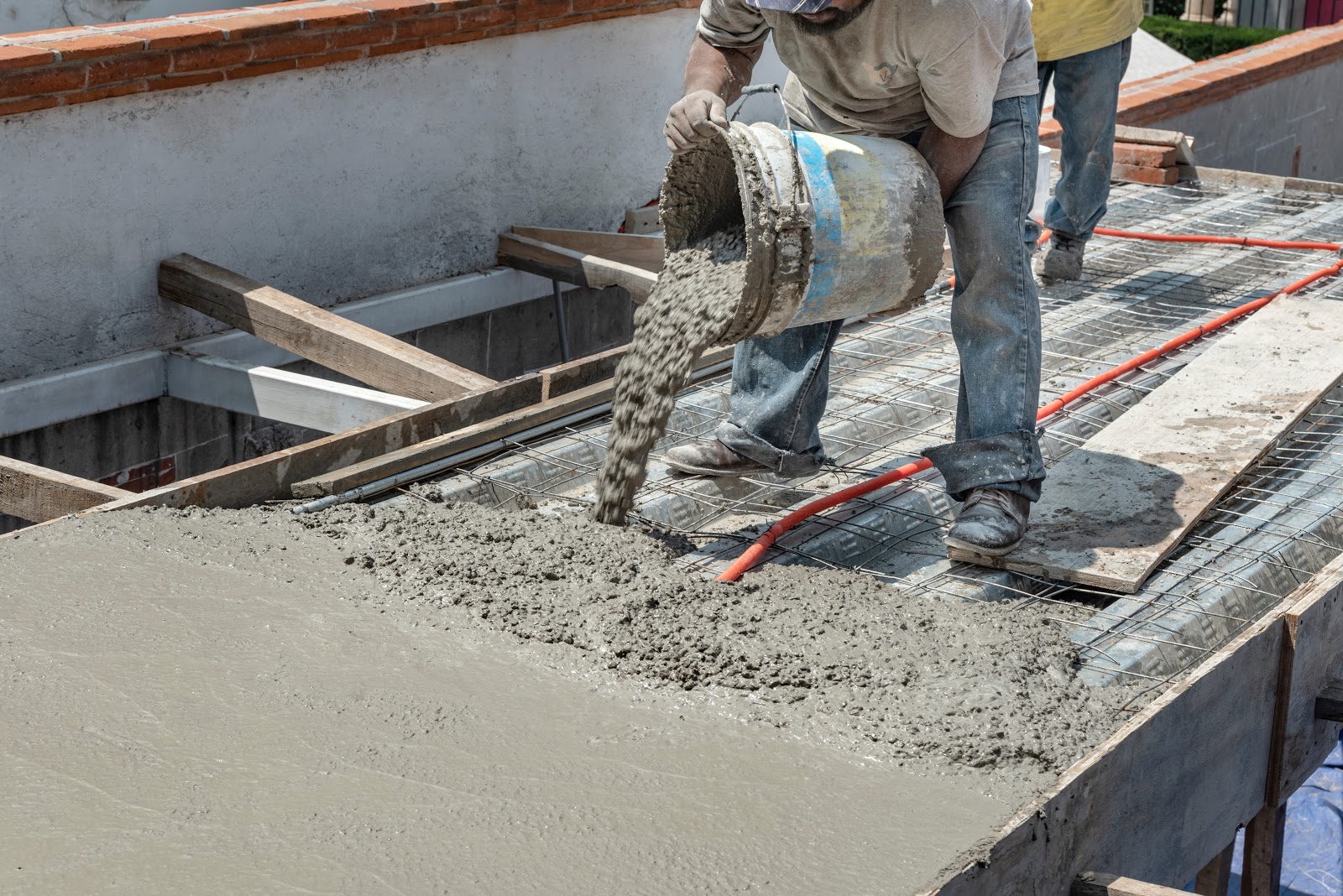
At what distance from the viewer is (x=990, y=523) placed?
3.30m

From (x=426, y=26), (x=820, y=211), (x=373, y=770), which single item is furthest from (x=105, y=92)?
(x=373, y=770)

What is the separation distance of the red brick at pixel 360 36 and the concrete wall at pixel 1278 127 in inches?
192

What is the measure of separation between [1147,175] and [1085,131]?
2.03 meters

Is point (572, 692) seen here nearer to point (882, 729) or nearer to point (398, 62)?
point (882, 729)

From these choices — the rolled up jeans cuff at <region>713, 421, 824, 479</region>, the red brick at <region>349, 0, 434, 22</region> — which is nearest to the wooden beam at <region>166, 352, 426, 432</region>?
the rolled up jeans cuff at <region>713, 421, 824, 479</region>

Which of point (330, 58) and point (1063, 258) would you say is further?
point (1063, 258)

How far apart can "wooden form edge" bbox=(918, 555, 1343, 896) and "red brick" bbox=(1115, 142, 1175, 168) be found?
4427mm

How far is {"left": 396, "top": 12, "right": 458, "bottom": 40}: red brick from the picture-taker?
5.45 meters

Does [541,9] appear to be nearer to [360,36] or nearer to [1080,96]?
[360,36]

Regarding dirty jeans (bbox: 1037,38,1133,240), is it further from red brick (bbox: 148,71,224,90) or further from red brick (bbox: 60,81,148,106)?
red brick (bbox: 60,81,148,106)

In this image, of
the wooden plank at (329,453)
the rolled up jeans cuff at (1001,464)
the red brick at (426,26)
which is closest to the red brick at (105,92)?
the red brick at (426,26)

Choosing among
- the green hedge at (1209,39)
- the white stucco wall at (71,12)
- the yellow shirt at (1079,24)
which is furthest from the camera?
the green hedge at (1209,39)

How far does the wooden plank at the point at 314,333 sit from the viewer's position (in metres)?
4.24

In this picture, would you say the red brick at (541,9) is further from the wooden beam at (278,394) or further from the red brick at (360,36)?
the wooden beam at (278,394)
